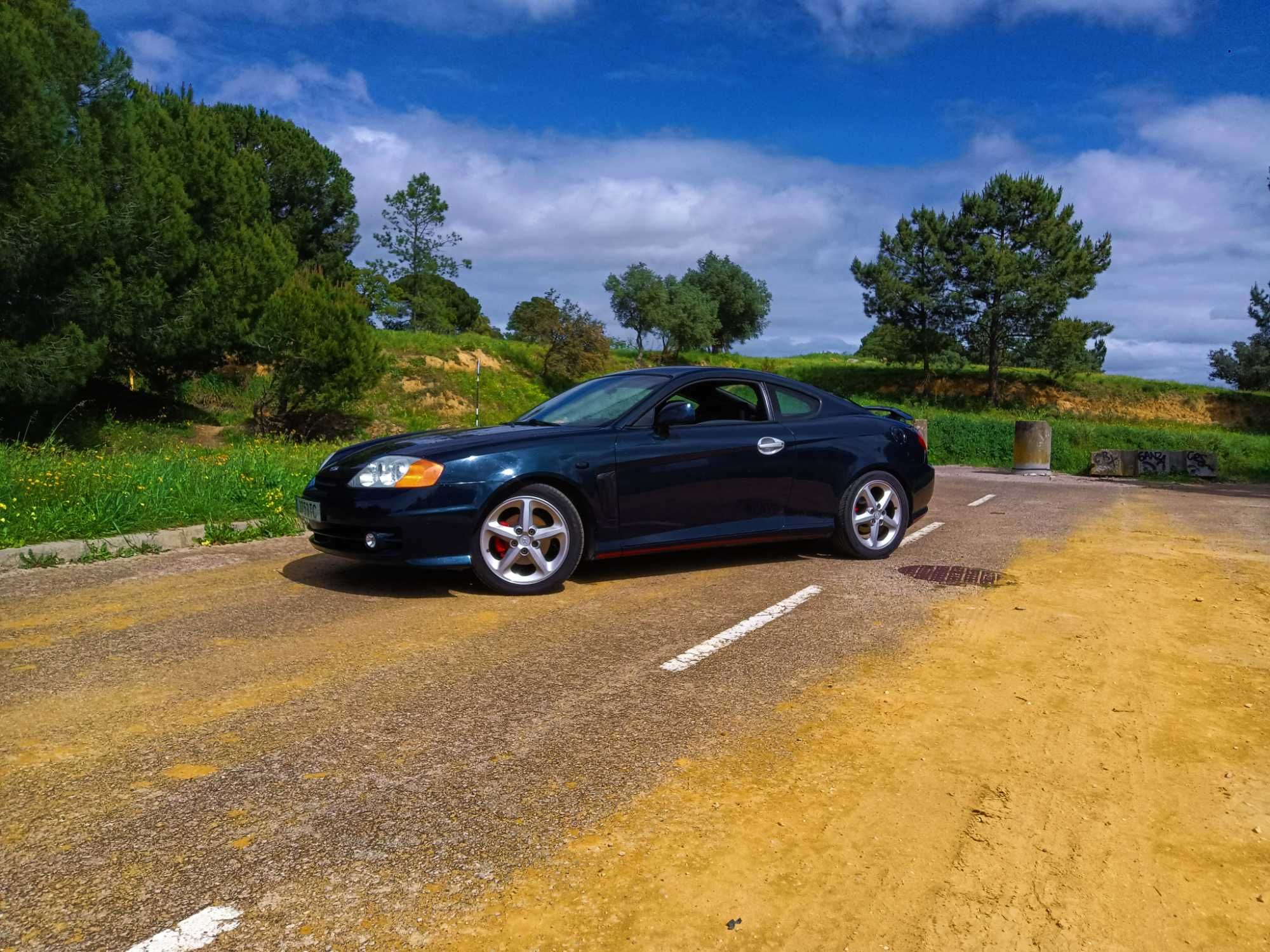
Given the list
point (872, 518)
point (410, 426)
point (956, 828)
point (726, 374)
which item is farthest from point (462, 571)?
point (410, 426)

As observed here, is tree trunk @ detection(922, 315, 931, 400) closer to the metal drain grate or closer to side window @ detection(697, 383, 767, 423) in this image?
the metal drain grate

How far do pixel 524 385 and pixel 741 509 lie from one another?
28044mm

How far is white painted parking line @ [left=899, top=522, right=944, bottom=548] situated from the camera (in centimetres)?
820

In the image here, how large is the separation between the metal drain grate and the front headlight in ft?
11.2

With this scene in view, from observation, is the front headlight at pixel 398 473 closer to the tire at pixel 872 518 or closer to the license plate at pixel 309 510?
the license plate at pixel 309 510

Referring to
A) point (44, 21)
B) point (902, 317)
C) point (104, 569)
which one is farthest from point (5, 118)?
point (902, 317)

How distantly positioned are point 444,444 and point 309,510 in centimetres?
97

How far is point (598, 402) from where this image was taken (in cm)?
662

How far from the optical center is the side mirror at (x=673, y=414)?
606 cm

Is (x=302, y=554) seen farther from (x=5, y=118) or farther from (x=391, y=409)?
(x=391, y=409)

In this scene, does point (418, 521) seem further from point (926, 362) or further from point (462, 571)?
point (926, 362)

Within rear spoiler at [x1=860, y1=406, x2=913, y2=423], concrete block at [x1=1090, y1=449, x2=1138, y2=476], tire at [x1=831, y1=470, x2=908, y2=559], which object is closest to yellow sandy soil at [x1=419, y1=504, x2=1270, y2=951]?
tire at [x1=831, y1=470, x2=908, y2=559]

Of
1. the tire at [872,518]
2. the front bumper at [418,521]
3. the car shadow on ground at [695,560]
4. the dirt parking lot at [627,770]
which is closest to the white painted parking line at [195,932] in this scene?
the dirt parking lot at [627,770]

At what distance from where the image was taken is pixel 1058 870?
2.42m
